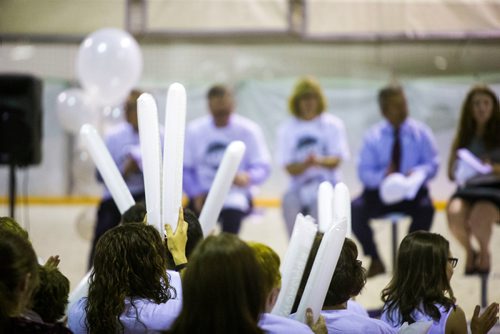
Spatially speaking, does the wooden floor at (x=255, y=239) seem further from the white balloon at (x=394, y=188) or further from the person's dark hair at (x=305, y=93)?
the person's dark hair at (x=305, y=93)

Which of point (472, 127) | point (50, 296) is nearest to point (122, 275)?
point (50, 296)

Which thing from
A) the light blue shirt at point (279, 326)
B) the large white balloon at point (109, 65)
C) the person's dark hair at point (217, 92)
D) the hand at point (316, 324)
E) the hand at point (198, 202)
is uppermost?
the large white balloon at point (109, 65)

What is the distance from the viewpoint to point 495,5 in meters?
7.37

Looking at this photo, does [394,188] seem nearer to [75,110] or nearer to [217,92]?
[217,92]

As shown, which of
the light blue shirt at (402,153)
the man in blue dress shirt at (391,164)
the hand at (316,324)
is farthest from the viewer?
the light blue shirt at (402,153)

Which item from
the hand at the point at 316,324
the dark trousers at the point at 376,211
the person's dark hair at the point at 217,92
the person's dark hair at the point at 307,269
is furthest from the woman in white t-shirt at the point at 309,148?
the hand at the point at 316,324

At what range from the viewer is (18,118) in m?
5.24

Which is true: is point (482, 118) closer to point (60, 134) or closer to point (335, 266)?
point (335, 266)

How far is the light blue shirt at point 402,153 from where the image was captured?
16.7ft

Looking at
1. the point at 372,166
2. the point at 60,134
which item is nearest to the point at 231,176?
the point at 372,166

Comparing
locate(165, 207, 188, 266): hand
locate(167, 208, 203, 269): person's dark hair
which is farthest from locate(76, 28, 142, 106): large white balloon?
locate(165, 207, 188, 266): hand

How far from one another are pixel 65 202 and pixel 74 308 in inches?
287

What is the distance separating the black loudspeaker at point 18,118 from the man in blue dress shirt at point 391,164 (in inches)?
80.3

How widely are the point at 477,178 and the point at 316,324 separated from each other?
2.79m
